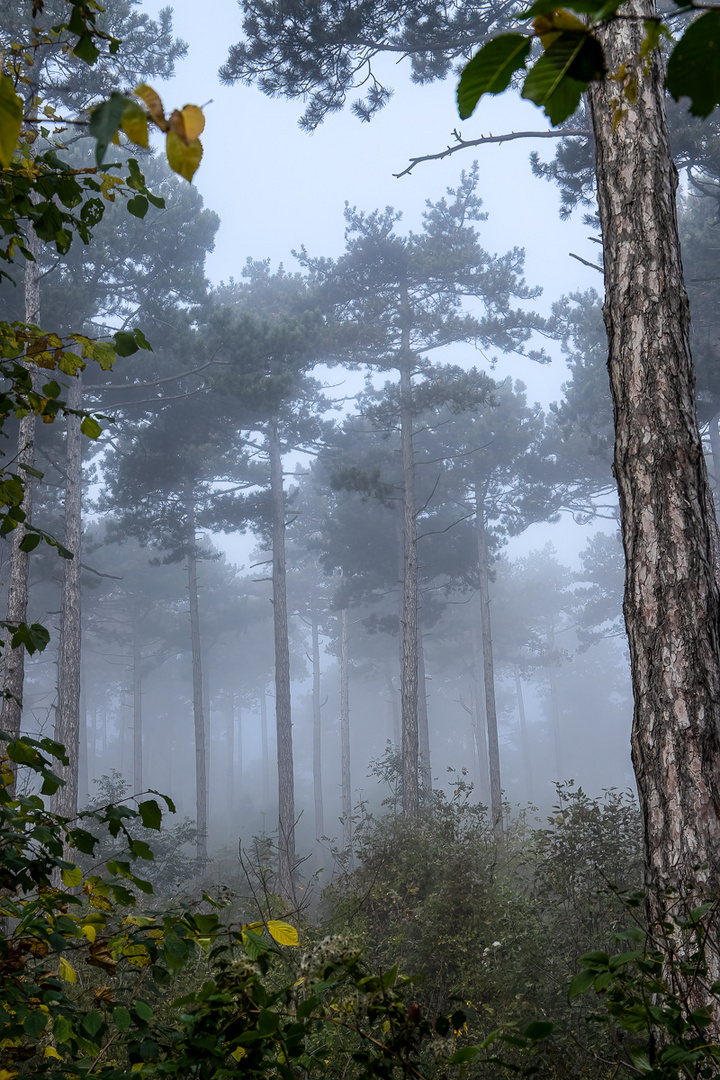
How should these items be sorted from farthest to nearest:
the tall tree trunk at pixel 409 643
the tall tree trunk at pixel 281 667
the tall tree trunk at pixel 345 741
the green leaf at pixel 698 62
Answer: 1. the tall tree trunk at pixel 345 741
2. the tall tree trunk at pixel 281 667
3. the tall tree trunk at pixel 409 643
4. the green leaf at pixel 698 62

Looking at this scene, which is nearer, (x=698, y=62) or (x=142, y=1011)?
(x=698, y=62)

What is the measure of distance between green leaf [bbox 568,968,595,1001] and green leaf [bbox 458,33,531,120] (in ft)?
4.53

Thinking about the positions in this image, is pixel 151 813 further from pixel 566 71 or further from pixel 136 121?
pixel 566 71

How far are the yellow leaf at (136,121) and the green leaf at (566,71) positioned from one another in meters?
0.33

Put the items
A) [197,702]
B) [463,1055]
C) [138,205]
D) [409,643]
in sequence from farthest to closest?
[197,702] < [409,643] < [138,205] < [463,1055]

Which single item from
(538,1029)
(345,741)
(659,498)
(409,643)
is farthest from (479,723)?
(538,1029)

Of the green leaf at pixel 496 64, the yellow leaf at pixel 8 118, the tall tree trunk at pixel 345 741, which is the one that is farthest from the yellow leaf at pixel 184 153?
the tall tree trunk at pixel 345 741

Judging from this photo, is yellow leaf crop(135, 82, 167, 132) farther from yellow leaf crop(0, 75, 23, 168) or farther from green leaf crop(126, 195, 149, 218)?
green leaf crop(126, 195, 149, 218)

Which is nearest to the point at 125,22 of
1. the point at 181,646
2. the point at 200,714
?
the point at 200,714

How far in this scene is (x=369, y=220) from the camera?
20.5m

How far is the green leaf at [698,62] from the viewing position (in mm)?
526

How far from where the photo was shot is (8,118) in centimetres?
65

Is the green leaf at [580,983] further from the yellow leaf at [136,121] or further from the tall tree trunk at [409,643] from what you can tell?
the tall tree trunk at [409,643]

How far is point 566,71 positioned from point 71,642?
15117 mm
